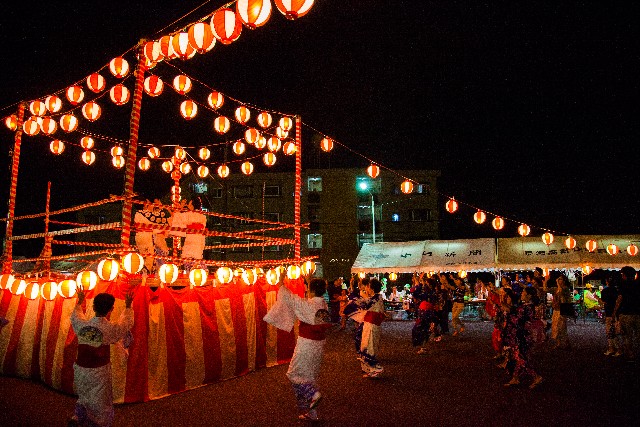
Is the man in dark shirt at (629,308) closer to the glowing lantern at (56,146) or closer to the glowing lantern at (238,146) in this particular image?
the glowing lantern at (238,146)

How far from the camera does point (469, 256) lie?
22578 mm

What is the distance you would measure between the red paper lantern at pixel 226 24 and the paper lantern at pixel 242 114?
5.17 m

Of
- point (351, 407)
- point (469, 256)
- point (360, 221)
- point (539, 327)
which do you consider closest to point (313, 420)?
point (351, 407)

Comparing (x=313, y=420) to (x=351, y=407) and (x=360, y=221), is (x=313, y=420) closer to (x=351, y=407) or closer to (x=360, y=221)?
(x=351, y=407)

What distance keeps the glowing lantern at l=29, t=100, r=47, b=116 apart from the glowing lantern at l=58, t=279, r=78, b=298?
4965mm

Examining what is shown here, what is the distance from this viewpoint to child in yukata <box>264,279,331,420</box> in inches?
255

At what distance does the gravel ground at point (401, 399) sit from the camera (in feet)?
21.5

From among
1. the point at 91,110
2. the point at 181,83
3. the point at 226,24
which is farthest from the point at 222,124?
the point at 226,24

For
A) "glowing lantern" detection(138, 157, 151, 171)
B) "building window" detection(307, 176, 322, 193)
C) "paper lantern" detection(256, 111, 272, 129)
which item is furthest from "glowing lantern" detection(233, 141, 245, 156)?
"building window" detection(307, 176, 322, 193)

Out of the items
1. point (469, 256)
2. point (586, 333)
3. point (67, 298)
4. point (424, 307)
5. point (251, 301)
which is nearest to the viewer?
point (67, 298)

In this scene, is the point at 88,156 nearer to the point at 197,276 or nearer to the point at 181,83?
the point at 181,83

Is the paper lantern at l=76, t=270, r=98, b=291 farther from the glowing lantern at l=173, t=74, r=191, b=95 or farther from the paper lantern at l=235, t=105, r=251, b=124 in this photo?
the paper lantern at l=235, t=105, r=251, b=124

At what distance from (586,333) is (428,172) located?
84.2ft

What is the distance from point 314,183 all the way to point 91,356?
124 feet
